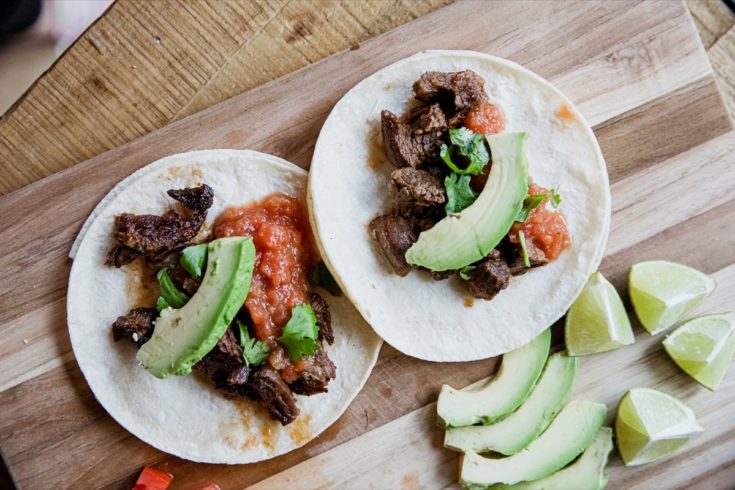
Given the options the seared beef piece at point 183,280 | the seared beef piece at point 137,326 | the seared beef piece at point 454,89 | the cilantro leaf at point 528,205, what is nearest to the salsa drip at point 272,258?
the seared beef piece at point 183,280

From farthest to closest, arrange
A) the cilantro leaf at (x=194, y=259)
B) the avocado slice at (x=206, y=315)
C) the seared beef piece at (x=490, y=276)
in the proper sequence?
the seared beef piece at (x=490, y=276) < the cilantro leaf at (x=194, y=259) < the avocado slice at (x=206, y=315)

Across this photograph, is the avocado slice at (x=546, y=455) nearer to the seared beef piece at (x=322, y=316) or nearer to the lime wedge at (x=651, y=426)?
the lime wedge at (x=651, y=426)

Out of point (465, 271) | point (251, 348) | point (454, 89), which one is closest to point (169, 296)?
point (251, 348)

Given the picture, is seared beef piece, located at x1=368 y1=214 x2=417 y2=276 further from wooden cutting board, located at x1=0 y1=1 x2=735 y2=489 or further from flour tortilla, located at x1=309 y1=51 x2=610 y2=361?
wooden cutting board, located at x1=0 y1=1 x2=735 y2=489

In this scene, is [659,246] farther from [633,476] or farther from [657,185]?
[633,476]

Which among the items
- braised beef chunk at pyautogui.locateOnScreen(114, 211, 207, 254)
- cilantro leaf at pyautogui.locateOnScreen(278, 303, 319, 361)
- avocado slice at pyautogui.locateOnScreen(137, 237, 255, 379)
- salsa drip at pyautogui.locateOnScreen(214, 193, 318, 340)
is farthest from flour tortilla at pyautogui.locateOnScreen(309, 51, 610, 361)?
braised beef chunk at pyautogui.locateOnScreen(114, 211, 207, 254)

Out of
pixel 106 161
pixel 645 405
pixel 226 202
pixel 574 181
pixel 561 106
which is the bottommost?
pixel 645 405

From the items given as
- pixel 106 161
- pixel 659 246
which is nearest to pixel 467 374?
pixel 659 246

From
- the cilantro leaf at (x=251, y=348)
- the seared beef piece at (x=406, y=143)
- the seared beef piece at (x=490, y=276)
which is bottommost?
the seared beef piece at (x=490, y=276)
